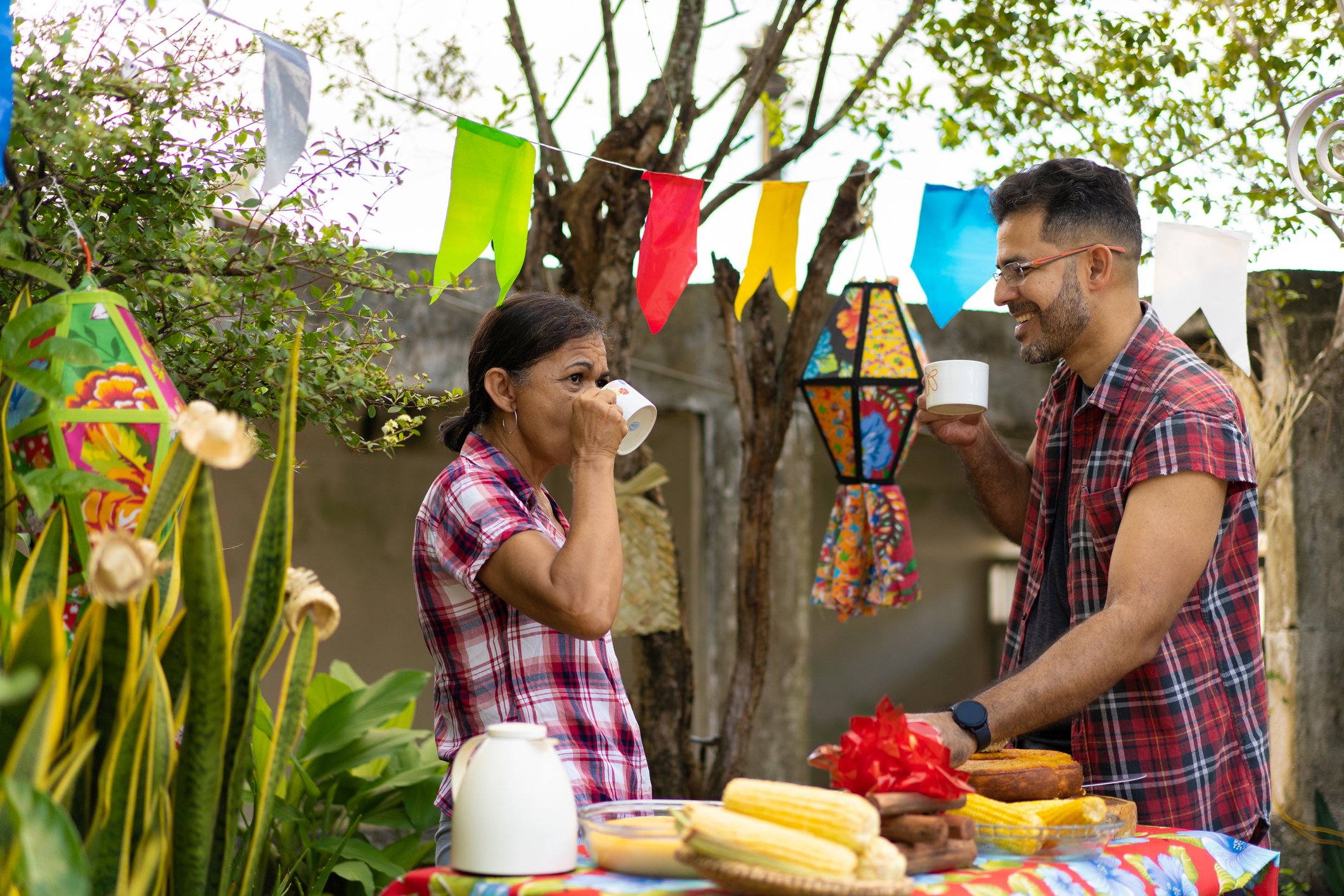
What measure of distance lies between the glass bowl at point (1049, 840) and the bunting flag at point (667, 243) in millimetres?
1789

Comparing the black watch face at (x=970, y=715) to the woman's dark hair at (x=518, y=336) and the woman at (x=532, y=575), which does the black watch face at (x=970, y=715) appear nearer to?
the woman at (x=532, y=575)

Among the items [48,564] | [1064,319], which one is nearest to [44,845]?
[48,564]

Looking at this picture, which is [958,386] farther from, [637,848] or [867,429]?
[867,429]

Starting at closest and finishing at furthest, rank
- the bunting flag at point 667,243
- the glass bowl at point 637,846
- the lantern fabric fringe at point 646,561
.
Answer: the glass bowl at point 637,846 → the bunting flag at point 667,243 → the lantern fabric fringe at point 646,561

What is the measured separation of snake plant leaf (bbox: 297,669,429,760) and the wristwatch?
83.0 inches

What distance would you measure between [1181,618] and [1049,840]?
604mm

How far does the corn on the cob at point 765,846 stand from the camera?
115 cm

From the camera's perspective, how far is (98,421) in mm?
1445

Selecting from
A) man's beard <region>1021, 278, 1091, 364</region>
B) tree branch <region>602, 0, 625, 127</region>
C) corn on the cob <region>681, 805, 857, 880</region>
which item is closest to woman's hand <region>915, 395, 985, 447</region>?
man's beard <region>1021, 278, 1091, 364</region>

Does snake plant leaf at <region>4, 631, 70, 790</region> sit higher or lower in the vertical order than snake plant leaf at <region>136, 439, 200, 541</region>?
lower

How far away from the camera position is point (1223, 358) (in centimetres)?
507

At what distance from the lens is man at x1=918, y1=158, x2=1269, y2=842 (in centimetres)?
174

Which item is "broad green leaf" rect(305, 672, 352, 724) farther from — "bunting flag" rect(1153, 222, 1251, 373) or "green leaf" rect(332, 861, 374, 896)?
"bunting flag" rect(1153, 222, 1251, 373)

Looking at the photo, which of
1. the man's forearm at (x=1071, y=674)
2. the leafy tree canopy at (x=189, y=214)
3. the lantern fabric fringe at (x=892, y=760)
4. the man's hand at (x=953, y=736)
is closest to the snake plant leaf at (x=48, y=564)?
the leafy tree canopy at (x=189, y=214)
